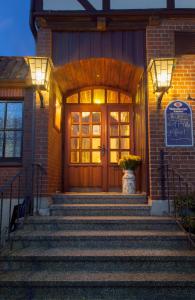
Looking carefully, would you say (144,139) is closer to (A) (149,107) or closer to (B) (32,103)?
(A) (149,107)

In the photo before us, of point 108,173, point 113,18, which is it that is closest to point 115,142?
point 108,173

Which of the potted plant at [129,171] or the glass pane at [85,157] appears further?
the glass pane at [85,157]

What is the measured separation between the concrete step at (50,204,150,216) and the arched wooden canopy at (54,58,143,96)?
2420 mm

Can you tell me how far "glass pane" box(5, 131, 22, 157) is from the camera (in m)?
5.31

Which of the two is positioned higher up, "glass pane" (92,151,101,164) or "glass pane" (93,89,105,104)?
"glass pane" (93,89,105,104)

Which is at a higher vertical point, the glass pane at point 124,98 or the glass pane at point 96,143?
the glass pane at point 124,98

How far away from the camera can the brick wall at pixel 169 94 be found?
15.9 ft

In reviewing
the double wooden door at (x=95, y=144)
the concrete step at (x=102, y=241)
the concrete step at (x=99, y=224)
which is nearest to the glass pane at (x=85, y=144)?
the double wooden door at (x=95, y=144)

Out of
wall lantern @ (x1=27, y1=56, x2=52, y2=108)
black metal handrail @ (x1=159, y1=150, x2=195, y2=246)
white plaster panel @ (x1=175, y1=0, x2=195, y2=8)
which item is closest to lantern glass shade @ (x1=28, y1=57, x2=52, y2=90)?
wall lantern @ (x1=27, y1=56, x2=52, y2=108)

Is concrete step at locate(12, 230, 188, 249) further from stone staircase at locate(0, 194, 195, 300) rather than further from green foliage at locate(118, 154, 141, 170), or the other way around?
green foliage at locate(118, 154, 141, 170)

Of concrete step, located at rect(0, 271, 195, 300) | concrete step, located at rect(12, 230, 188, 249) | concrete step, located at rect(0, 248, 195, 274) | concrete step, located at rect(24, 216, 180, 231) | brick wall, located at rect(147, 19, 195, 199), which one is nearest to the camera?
concrete step, located at rect(0, 271, 195, 300)

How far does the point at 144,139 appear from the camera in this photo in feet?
16.8

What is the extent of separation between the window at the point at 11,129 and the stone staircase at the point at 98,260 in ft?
5.29

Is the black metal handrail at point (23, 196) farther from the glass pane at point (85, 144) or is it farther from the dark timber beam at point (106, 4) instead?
the dark timber beam at point (106, 4)
